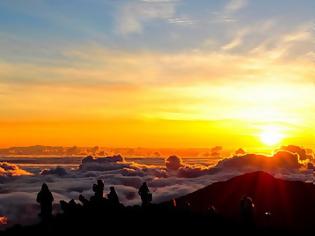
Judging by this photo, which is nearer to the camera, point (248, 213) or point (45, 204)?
point (248, 213)

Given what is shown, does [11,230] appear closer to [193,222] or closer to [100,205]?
[100,205]

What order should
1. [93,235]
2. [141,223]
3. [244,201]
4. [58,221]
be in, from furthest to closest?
[244,201] < [58,221] < [141,223] < [93,235]

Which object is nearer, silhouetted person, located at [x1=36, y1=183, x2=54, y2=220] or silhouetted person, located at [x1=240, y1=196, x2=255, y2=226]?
silhouetted person, located at [x1=240, y1=196, x2=255, y2=226]

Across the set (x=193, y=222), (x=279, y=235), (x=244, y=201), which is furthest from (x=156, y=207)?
(x=279, y=235)

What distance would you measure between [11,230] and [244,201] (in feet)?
103

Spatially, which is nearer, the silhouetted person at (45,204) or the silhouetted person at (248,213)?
the silhouetted person at (248,213)

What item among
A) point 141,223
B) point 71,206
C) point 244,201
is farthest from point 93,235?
point 244,201

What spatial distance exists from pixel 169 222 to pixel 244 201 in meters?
13.0

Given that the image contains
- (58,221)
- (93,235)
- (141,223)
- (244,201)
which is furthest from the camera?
(244,201)

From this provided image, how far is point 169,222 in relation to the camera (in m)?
64.0

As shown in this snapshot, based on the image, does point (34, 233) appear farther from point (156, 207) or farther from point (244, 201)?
point (244, 201)

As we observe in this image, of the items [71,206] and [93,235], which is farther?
[71,206]

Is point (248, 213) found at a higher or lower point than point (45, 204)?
lower

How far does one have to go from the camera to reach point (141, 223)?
62.8m
